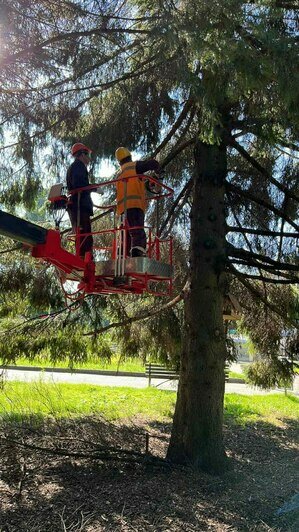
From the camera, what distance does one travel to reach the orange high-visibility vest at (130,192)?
17.4 feet

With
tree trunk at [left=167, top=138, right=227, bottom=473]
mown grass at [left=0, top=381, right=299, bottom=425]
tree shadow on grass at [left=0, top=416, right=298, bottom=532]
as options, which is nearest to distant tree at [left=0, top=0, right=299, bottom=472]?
tree trunk at [left=167, top=138, right=227, bottom=473]

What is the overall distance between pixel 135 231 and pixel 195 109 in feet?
9.31

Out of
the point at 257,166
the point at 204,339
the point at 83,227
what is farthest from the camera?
the point at 257,166

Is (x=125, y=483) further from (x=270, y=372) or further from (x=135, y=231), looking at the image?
(x=270, y=372)

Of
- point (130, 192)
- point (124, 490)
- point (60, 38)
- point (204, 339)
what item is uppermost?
point (60, 38)

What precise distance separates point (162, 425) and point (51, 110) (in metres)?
6.06

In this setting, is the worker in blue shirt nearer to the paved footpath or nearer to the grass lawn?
the grass lawn

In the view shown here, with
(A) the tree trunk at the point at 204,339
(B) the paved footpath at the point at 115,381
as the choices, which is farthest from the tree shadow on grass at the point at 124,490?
(B) the paved footpath at the point at 115,381

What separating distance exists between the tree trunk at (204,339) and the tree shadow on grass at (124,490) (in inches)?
15.8

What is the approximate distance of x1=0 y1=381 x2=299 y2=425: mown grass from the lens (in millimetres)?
9852

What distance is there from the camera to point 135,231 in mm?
5277

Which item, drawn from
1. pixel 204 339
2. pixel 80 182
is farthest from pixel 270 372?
pixel 80 182

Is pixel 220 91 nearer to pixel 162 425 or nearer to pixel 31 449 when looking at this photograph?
pixel 31 449

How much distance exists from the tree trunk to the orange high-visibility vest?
6.78ft
